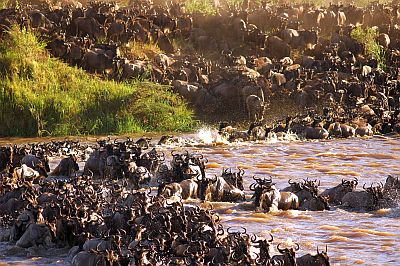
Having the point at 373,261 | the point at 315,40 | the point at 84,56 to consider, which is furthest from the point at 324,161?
the point at 315,40

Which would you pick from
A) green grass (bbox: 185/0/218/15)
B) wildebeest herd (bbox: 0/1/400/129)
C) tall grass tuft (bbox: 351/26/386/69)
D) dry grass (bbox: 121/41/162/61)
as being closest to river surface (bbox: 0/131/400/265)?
wildebeest herd (bbox: 0/1/400/129)

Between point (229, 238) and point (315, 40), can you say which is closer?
point (229, 238)

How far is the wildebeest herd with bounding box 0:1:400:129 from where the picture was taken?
78.4ft

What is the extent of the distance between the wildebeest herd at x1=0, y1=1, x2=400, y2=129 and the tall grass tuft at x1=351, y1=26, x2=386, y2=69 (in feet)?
0.45

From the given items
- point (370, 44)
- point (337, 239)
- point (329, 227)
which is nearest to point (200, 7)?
point (370, 44)

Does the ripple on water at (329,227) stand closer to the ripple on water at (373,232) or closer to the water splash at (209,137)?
the ripple on water at (373,232)

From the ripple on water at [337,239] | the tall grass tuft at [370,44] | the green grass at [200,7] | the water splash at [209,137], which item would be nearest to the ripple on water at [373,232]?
the ripple on water at [337,239]

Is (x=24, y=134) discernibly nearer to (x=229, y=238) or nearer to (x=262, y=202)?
(x=262, y=202)

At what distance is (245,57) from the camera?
89.7 feet

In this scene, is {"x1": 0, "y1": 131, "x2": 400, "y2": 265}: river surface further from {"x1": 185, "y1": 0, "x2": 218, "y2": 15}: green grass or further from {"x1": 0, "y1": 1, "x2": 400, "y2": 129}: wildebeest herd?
{"x1": 185, "y1": 0, "x2": 218, "y2": 15}: green grass

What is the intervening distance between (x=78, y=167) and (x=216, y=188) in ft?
12.7

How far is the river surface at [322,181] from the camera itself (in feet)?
34.3

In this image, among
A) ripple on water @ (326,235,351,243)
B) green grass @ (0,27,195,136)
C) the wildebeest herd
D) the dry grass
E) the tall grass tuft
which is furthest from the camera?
the tall grass tuft

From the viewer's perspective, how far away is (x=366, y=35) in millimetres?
29094
